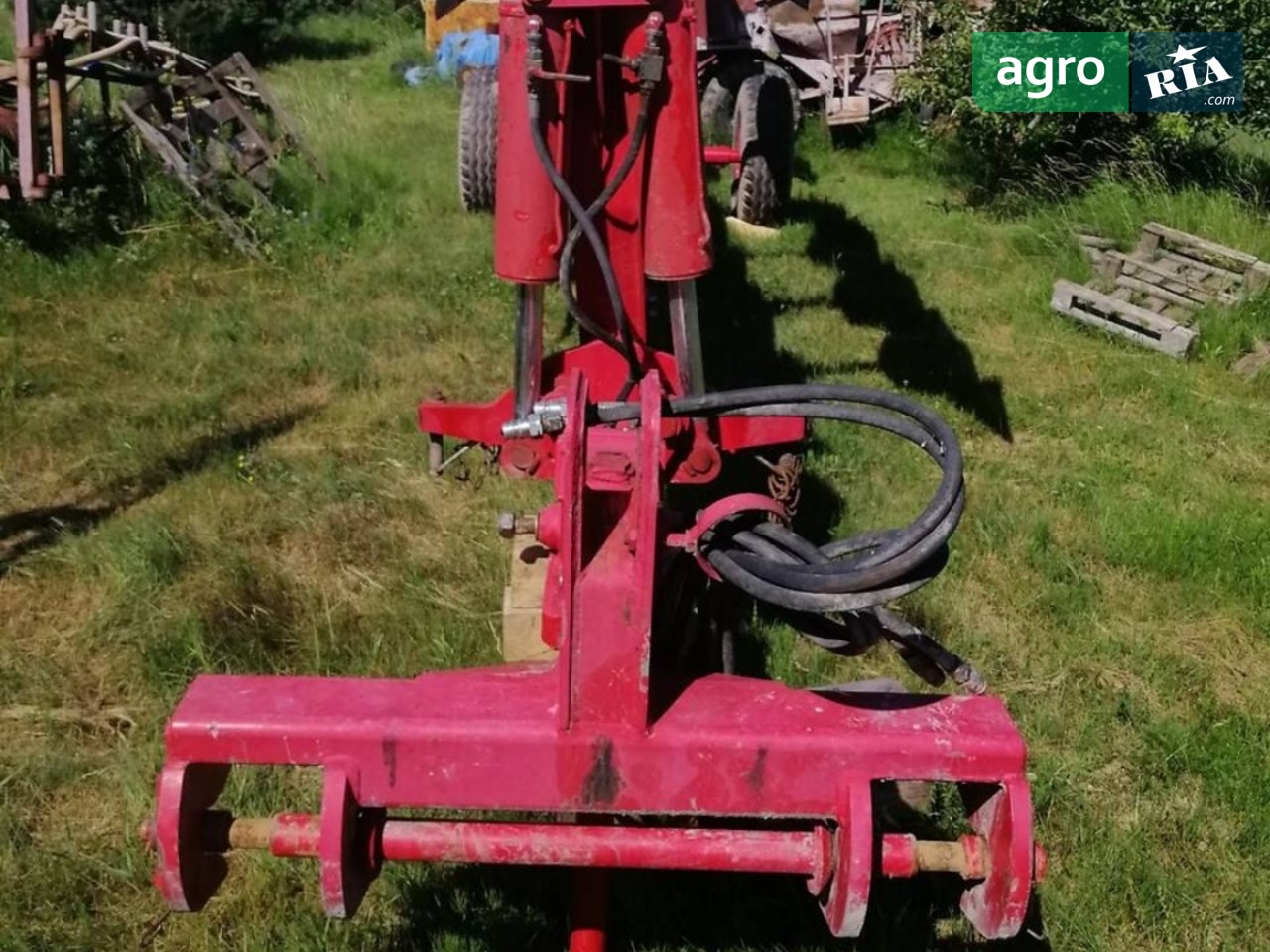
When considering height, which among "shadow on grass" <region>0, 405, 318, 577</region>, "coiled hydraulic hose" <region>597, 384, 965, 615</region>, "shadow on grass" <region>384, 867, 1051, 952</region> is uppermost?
"coiled hydraulic hose" <region>597, 384, 965, 615</region>

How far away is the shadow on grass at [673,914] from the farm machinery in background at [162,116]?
3.18 metres

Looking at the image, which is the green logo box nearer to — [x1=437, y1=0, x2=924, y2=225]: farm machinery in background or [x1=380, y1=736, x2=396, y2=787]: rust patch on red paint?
[x1=437, y1=0, x2=924, y2=225]: farm machinery in background

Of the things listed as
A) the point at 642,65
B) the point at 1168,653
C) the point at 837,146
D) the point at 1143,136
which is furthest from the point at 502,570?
the point at 837,146

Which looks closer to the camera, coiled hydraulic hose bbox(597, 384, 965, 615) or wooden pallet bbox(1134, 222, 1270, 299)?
coiled hydraulic hose bbox(597, 384, 965, 615)

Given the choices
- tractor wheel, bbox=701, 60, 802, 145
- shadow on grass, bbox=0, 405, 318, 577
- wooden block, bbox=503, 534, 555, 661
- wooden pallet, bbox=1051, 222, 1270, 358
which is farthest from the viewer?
tractor wheel, bbox=701, 60, 802, 145

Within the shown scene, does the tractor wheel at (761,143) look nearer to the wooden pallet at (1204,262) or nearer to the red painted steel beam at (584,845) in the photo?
the wooden pallet at (1204,262)

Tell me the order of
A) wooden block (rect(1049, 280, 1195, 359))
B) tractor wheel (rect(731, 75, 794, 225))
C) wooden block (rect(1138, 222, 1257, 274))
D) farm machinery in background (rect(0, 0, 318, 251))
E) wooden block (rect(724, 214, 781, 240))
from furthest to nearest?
wooden block (rect(724, 214, 781, 240)) < wooden block (rect(1138, 222, 1257, 274)) < wooden block (rect(1049, 280, 1195, 359)) < farm machinery in background (rect(0, 0, 318, 251)) < tractor wheel (rect(731, 75, 794, 225))

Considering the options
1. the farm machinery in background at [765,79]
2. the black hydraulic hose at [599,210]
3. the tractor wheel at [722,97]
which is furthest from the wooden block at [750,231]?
the black hydraulic hose at [599,210]

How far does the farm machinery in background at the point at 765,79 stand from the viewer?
4469 mm

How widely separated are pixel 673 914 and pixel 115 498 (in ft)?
8.82

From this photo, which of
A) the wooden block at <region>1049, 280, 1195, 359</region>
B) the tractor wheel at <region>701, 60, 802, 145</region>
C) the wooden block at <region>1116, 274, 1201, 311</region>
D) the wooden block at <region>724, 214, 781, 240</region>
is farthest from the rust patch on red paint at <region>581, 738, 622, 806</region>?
the tractor wheel at <region>701, 60, 802, 145</region>

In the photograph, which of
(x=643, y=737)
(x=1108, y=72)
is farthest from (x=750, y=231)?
(x=643, y=737)

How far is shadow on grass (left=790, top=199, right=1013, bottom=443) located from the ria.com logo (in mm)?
1652

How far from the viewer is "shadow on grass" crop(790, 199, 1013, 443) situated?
5363 mm
